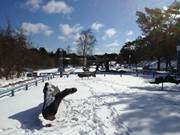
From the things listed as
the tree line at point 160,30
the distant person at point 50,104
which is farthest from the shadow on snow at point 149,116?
the tree line at point 160,30

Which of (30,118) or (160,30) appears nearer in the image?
(30,118)

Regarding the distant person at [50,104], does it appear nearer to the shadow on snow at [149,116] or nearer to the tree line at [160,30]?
the shadow on snow at [149,116]

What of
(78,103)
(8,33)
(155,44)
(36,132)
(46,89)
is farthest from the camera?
(155,44)

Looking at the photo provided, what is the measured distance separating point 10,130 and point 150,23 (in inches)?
1899

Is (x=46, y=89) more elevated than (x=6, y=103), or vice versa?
(x=46, y=89)

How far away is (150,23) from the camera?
55.1 metres

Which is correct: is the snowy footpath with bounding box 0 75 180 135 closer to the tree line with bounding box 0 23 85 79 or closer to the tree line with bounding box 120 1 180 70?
the tree line with bounding box 0 23 85 79

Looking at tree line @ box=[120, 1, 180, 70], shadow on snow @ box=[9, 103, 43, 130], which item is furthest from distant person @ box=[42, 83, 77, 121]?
tree line @ box=[120, 1, 180, 70]

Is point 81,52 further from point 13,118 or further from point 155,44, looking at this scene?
point 13,118

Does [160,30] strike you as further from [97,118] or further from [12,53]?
[97,118]

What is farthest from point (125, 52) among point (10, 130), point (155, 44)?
point (10, 130)

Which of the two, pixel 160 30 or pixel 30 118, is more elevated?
pixel 160 30

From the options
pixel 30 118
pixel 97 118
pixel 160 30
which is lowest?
pixel 30 118

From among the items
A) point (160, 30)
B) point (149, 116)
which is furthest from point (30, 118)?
point (160, 30)
